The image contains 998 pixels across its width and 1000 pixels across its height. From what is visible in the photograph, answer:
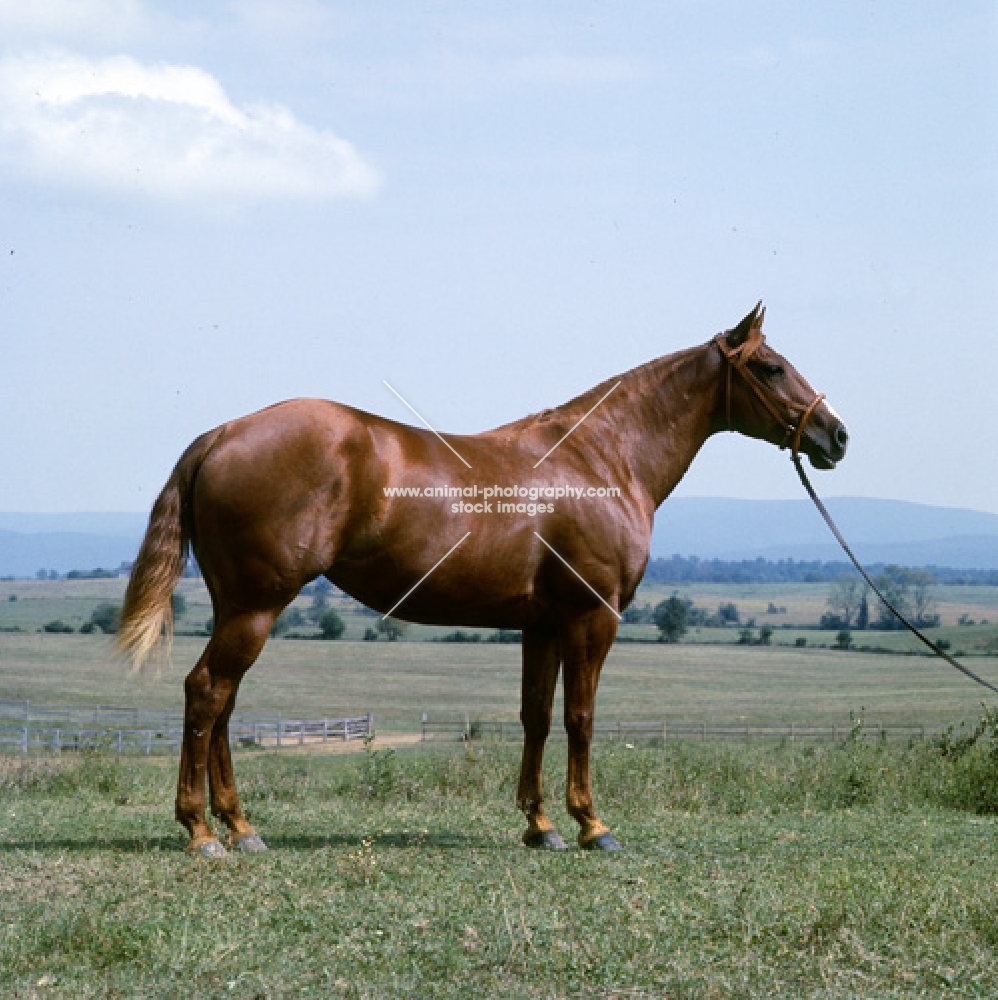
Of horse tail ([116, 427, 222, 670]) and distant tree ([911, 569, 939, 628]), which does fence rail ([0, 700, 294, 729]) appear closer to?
horse tail ([116, 427, 222, 670])

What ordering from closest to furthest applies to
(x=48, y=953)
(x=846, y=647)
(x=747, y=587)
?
(x=48, y=953), (x=846, y=647), (x=747, y=587)

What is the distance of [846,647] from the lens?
85.8m

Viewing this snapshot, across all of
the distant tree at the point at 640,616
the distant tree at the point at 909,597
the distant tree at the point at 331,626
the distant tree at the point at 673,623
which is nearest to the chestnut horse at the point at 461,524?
the distant tree at the point at 331,626

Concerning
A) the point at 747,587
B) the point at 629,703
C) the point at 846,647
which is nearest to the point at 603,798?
the point at 629,703

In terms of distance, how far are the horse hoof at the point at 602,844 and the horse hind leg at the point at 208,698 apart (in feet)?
7.66

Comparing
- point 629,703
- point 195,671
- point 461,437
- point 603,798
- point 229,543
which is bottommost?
point 629,703

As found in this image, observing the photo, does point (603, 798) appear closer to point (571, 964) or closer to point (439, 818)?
point (439, 818)

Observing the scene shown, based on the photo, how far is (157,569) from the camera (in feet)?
25.6

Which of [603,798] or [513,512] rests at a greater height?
[513,512]

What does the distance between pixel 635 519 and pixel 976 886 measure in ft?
10.1

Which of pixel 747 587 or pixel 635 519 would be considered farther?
pixel 747 587

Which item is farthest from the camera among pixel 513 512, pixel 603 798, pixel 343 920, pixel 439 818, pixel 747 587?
pixel 747 587

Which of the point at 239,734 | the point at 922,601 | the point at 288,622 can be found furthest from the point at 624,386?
the point at 922,601

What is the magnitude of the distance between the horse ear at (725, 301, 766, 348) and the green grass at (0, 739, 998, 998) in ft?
11.3
